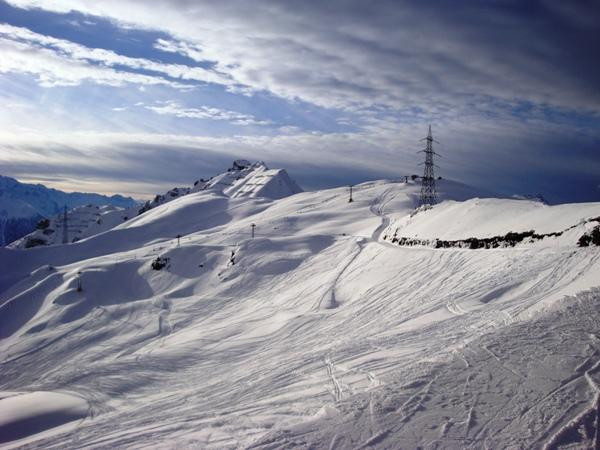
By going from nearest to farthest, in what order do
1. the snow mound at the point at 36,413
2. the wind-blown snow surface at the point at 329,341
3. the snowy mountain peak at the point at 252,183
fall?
the wind-blown snow surface at the point at 329,341
the snow mound at the point at 36,413
the snowy mountain peak at the point at 252,183

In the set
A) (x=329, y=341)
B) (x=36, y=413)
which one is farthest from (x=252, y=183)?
(x=36, y=413)

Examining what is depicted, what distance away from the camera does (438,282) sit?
22406mm

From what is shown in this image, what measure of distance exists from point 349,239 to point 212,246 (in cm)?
1550

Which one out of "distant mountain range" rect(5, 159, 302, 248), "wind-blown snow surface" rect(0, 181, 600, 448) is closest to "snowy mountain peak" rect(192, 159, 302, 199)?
"distant mountain range" rect(5, 159, 302, 248)

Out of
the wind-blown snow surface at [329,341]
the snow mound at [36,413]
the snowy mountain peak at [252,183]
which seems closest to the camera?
the wind-blown snow surface at [329,341]

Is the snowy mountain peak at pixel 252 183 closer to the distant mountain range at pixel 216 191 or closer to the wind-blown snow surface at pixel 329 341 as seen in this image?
the distant mountain range at pixel 216 191

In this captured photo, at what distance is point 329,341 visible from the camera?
691 inches

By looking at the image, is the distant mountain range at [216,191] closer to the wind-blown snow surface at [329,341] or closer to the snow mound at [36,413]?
the wind-blown snow surface at [329,341]

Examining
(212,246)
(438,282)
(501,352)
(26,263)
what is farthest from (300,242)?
(26,263)

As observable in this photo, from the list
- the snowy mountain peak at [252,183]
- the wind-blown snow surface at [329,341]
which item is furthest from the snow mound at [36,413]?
the snowy mountain peak at [252,183]

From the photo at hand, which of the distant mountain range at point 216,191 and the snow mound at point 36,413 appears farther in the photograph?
the distant mountain range at point 216,191

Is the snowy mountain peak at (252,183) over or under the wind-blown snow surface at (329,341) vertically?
over

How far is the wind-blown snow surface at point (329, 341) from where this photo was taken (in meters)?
8.24

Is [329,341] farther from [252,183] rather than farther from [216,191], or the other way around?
[252,183]
